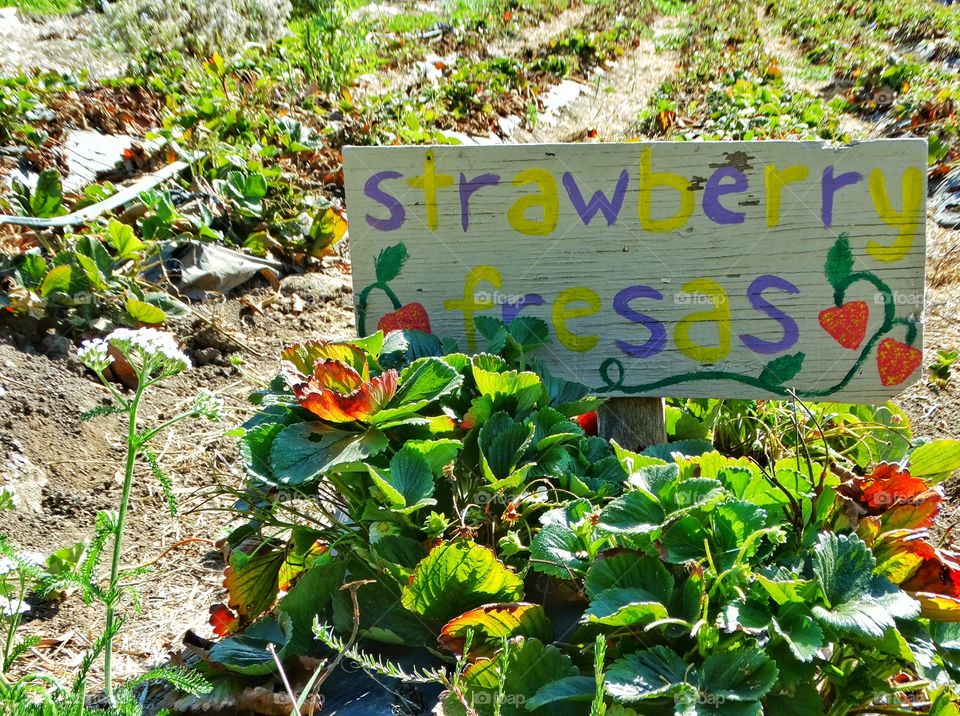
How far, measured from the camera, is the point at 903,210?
1.97m

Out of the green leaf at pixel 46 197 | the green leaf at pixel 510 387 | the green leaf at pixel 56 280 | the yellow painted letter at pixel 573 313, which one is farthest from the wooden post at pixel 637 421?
the green leaf at pixel 46 197

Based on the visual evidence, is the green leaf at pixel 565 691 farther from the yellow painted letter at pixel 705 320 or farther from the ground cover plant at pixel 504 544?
the yellow painted letter at pixel 705 320

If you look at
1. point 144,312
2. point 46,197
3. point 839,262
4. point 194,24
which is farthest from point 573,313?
point 194,24

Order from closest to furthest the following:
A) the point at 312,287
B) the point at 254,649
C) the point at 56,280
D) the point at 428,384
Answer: the point at 254,649
the point at 428,384
the point at 56,280
the point at 312,287

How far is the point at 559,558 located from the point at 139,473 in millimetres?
1589

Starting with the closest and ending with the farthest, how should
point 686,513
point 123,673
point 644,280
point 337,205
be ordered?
1. point 686,513
2. point 123,673
3. point 644,280
4. point 337,205

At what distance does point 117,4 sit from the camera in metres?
8.97

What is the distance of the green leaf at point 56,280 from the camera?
2961 millimetres

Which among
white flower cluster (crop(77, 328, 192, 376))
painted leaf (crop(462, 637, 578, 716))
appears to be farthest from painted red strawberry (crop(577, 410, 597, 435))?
white flower cluster (crop(77, 328, 192, 376))

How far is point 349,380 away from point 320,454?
0.16 m

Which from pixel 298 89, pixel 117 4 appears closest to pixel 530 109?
pixel 298 89

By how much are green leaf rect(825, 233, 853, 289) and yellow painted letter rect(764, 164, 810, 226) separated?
0.14 meters

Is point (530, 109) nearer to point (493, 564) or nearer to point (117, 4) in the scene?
point (117, 4)

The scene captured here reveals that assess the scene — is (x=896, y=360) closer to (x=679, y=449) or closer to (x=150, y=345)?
(x=679, y=449)
